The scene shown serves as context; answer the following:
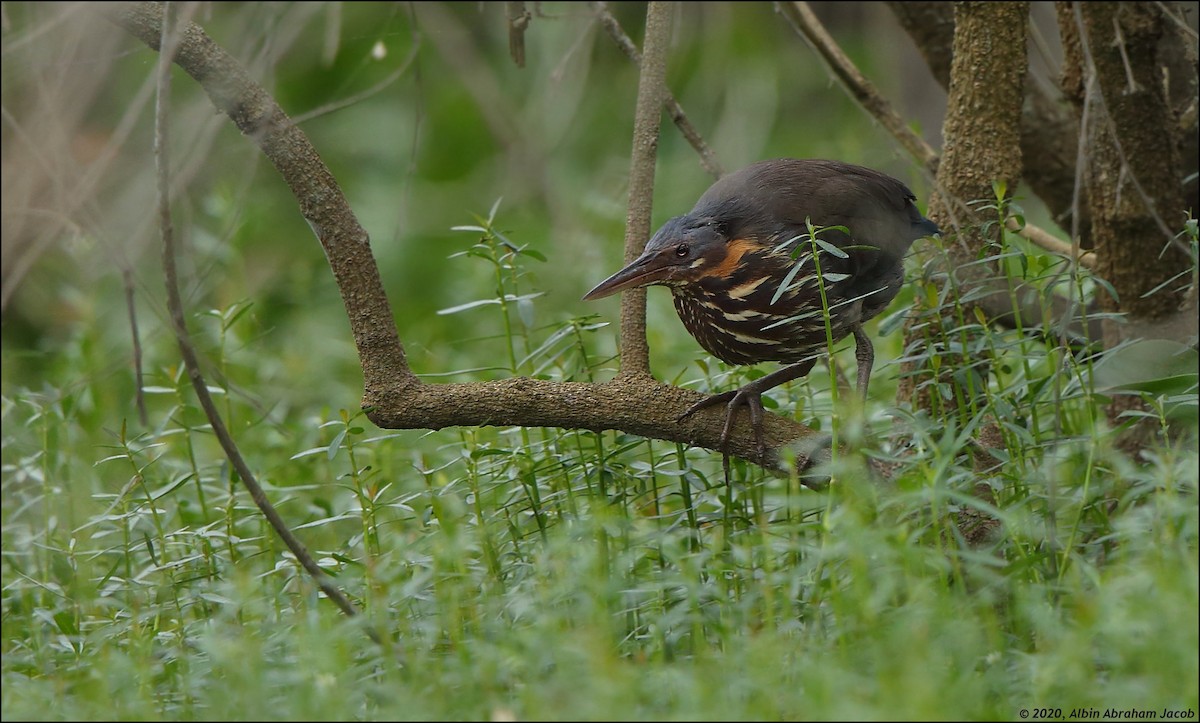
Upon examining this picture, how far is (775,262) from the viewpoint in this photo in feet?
10.4

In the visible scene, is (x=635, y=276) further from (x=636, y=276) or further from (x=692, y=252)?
(x=692, y=252)

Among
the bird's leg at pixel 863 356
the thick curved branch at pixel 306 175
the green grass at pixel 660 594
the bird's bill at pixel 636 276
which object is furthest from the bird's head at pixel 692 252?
the thick curved branch at pixel 306 175

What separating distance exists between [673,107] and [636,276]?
71 centimetres

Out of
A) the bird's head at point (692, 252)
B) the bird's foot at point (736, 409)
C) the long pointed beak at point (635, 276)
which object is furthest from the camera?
the bird's head at point (692, 252)

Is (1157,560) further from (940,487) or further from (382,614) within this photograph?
(382,614)

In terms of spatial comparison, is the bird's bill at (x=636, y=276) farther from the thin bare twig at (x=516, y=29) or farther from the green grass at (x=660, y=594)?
the thin bare twig at (x=516, y=29)

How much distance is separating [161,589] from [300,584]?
1.52ft

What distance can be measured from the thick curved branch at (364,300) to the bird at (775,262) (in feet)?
1.14

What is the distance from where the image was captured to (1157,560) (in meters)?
2.08

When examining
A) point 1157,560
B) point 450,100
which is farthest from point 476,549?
point 450,100

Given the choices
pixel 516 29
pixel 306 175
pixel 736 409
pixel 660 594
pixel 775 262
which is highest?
pixel 516 29

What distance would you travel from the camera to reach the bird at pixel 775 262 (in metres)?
3.13

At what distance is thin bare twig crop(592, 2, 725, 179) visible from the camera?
11.8ft

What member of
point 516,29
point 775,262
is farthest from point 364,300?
point 516,29
